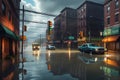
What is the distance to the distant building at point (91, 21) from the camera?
2886 inches

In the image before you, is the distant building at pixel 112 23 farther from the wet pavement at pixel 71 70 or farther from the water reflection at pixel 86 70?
the water reflection at pixel 86 70

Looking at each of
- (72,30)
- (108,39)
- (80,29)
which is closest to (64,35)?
(72,30)

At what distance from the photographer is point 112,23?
4709 cm

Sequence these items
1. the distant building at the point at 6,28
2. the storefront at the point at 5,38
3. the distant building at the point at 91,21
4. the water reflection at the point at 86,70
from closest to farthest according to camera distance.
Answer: the water reflection at the point at 86,70, the storefront at the point at 5,38, the distant building at the point at 6,28, the distant building at the point at 91,21

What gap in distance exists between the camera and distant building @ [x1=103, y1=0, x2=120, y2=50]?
44.1 meters

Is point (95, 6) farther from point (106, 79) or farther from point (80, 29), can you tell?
point (106, 79)

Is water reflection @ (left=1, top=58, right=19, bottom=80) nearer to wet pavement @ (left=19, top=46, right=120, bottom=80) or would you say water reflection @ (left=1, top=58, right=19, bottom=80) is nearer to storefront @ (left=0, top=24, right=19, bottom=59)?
wet pavement @ (left=19, top=46, right=120, bottom=80)

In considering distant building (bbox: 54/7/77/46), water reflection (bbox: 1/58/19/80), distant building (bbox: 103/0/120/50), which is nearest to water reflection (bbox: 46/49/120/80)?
water reflection (bbox: 1/58/19/80)

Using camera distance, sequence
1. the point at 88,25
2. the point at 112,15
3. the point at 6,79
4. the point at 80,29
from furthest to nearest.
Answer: the point at 80,29
the point at 88,25
the point at 112,15
the point at 6,79

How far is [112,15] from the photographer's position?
155ft

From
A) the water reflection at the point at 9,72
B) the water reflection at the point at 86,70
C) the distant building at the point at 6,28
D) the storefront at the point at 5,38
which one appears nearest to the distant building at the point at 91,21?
the distant building at the point at 6,28

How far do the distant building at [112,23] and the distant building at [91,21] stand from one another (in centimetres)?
2108

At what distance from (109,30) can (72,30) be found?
4657cm

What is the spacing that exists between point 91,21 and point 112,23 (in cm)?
2824
